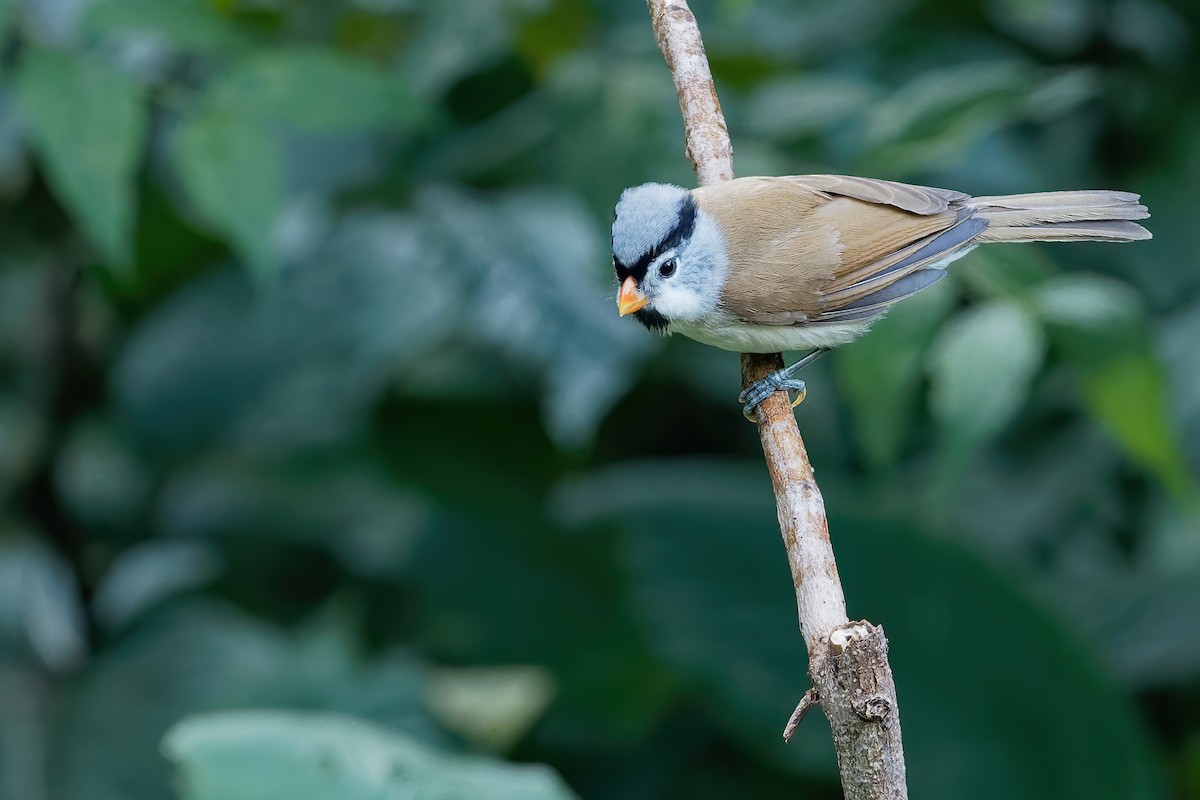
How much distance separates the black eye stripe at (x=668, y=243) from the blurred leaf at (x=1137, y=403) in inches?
33.7

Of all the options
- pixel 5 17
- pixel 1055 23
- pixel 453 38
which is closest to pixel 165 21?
pixel 5 17

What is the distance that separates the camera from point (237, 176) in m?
2.70

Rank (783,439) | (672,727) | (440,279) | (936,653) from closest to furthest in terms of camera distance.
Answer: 1. (783,439)
2. (936,653)
3. (440,279)
4. (672,727)

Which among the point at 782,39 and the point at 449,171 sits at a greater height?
the point at 782,39

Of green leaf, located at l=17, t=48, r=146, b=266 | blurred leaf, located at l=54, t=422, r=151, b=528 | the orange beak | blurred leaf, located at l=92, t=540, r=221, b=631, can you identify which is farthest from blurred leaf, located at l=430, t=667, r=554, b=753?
green leaf, located at l=17, t=48, r=146, b=266

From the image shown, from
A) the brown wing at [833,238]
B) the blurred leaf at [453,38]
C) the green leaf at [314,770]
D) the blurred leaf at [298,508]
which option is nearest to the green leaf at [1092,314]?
the brown wing at [833,238]

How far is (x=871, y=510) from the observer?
321 cm

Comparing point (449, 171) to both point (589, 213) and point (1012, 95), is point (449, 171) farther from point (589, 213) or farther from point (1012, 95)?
point (1012, 95)

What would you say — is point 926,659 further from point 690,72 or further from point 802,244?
point 690,72

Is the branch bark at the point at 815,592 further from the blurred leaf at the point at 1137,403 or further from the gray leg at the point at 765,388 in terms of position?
the blurred leaf at the point at 1137,403

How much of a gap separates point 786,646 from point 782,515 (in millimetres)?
1362

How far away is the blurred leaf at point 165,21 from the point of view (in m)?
2.71

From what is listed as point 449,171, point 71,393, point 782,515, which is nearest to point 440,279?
point 449,171

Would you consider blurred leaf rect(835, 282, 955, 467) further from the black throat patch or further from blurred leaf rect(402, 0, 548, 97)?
blurred leaf rect(402, 0, 548, 97)
